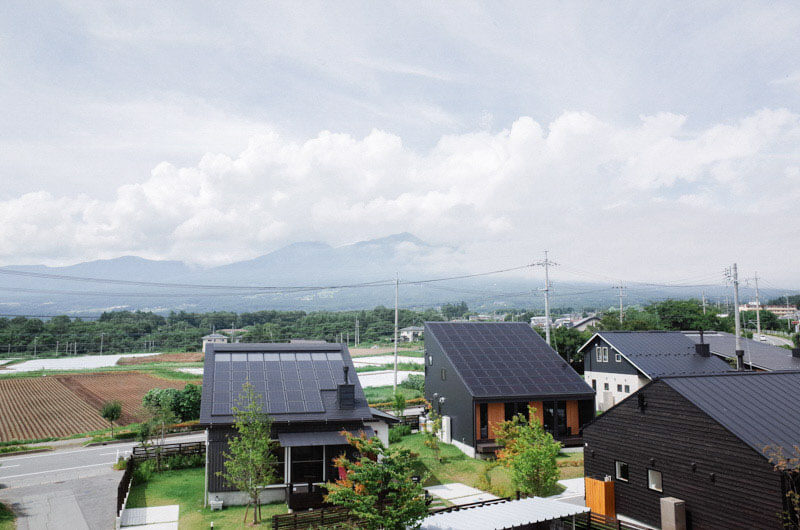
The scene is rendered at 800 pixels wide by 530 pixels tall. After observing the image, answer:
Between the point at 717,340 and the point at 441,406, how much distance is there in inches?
1050

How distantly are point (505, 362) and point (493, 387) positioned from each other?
10.3 ft

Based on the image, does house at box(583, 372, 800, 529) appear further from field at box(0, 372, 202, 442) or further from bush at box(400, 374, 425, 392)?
bush at box(400, 374, 425, 392)

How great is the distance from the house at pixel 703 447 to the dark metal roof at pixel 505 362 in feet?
31.8

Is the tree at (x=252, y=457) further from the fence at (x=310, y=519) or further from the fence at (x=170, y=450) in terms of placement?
the fence at (x=170, y=450)

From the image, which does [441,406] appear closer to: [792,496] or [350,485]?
[350,485]

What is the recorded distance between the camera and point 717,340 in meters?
43.5

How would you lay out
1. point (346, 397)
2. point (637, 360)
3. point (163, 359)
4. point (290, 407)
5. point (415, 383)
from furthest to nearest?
point (163, 359)
point (415, 383)
point (637, 360)
point (346, 397)
point (290, 407)

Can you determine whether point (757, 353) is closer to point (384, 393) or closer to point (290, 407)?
point (384, 393)

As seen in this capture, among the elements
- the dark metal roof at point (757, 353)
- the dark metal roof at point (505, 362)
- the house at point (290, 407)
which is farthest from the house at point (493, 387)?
the dark metal roof at point (757, 353)

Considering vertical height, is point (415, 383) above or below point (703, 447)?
below

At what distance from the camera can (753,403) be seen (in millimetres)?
15781

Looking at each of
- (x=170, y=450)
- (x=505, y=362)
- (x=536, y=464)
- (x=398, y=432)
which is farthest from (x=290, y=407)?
(x=505, y=362)

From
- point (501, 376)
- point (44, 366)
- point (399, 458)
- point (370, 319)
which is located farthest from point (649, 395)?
point (370, 319)

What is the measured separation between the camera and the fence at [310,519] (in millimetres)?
15484
